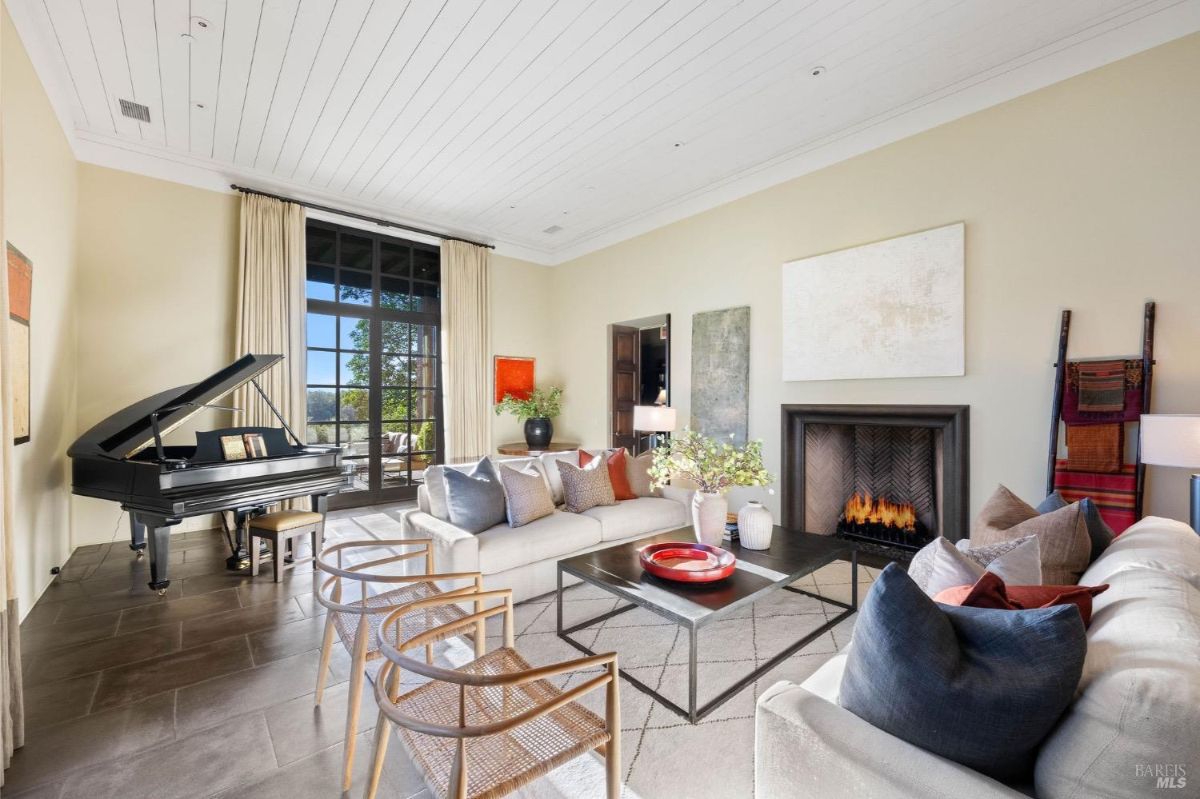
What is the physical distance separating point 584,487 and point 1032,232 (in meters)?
3.36

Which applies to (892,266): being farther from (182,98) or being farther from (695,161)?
(182,98)

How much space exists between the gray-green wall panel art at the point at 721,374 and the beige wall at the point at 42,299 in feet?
15.3

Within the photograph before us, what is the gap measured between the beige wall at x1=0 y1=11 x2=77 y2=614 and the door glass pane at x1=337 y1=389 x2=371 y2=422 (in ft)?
6.77

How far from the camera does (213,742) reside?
187cm

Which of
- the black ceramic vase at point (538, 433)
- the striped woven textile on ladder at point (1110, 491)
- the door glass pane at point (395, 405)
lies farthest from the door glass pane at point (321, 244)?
the striped woven textile on ladder at point (1110, 491)

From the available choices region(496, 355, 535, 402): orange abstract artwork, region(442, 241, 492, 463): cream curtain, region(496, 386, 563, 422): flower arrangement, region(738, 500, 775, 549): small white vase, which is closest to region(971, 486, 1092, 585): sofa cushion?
region(738, 500, 775, 549): small white vase

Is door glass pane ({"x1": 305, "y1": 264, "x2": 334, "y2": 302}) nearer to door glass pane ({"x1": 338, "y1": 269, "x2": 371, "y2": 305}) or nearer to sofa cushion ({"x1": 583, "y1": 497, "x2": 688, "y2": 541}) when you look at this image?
door glass pane ({"x1": 338, "y1": 269, "x2": 371, "y2": 305})

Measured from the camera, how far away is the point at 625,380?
20.7ft

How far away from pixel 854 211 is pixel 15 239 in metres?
5.32

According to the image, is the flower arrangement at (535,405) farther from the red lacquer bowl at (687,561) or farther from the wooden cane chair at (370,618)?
the wooden cane chair at (370,618)

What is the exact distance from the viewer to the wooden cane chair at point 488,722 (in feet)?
3.70

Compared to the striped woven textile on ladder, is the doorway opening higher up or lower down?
higher up

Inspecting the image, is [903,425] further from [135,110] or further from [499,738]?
[135,110]

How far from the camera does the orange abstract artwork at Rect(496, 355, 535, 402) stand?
21.7ft
